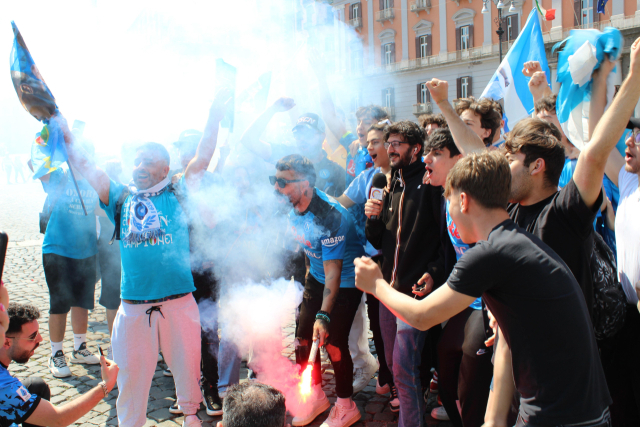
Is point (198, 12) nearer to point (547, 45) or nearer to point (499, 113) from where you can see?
point (499, 113)

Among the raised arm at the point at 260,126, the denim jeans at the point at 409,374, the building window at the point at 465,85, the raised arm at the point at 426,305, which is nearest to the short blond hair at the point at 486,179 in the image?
the raised arm at the point at 426,305

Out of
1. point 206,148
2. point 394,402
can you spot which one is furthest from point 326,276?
point 206,148

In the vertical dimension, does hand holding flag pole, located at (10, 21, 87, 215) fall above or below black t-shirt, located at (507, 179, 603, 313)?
above

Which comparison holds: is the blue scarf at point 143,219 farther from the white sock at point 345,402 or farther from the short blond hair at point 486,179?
the short blond hair at point 486,179

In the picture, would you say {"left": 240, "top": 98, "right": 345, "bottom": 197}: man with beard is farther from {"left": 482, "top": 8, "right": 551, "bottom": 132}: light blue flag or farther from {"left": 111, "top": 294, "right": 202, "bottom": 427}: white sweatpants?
{"left": 482, "top": 8, "right": 551, "bottom": 132}: light blue flag

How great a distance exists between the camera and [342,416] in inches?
134

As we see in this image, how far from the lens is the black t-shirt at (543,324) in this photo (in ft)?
5.66

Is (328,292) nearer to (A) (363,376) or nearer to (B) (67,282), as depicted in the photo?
(A) (363,376)

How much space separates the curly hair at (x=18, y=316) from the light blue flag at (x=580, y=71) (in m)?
3.57

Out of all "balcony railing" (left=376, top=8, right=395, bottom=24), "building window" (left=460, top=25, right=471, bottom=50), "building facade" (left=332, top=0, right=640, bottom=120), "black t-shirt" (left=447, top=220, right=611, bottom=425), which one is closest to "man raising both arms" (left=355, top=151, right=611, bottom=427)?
"black t-shirt" (left=447, top=220, right=611, bottom=425)

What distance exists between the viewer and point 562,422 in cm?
173

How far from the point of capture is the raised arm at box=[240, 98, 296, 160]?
4.05 m

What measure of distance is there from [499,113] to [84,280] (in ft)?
14.2

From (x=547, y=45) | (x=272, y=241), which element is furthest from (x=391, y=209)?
(x=547, y=45)
